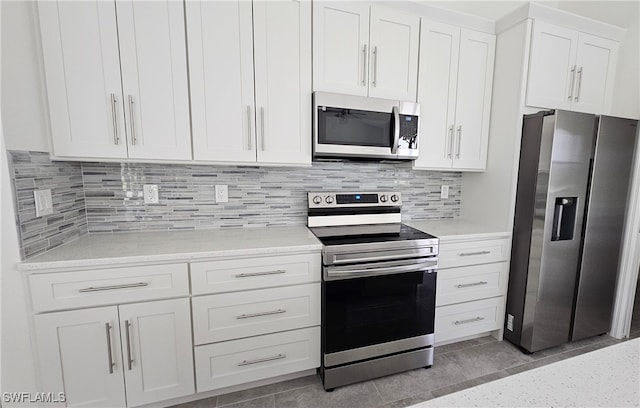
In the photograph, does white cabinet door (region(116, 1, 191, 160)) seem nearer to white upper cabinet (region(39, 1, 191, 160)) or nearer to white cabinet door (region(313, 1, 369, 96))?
white upper cabinet (region(39, 1, 191, 160))

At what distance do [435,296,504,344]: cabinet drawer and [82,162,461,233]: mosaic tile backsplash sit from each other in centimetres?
83

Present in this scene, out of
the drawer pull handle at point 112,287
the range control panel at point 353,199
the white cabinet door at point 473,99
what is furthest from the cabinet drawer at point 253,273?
the white cabinet door at point 473,99

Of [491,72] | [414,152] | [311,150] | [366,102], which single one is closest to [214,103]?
[311,150]

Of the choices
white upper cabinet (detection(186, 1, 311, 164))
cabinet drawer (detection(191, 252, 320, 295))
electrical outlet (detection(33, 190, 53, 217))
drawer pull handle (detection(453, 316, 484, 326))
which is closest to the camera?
electrical outlet (detection(33, 190, 53, 217))

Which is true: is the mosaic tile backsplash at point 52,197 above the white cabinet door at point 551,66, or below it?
below

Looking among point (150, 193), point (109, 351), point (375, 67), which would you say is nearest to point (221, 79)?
point (150, 193)

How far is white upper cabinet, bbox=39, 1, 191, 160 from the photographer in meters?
1.36

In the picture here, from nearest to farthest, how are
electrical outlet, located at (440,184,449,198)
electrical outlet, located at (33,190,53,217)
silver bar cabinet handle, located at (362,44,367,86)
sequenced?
1. electrical outlet, located at (33,190,53,217)
2. silver bar cabinet handle, located at (362,44,367,86)
3. electrical outlet, located at (440,184,449,198)

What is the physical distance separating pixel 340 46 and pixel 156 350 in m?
2.07

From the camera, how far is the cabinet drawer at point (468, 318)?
1.97 metres

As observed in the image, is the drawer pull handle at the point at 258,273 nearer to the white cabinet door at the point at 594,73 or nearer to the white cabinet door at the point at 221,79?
the white cabinet door at the point at 221,79

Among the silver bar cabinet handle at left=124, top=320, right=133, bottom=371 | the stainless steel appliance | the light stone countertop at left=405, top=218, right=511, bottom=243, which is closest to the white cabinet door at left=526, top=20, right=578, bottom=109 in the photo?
the light stone countertop at left=405, top=218, right=511, bottom=243

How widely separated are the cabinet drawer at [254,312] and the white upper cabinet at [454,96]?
1286 mm

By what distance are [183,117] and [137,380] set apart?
1.44m
